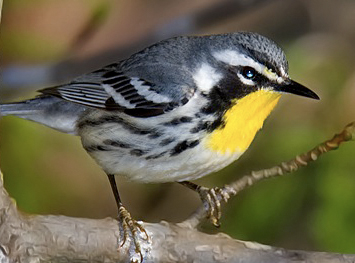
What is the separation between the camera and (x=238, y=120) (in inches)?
119

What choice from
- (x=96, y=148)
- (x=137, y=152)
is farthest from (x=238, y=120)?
(x=96, y=148)

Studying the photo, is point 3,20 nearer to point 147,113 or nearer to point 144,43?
point 144,43

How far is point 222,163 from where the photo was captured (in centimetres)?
311

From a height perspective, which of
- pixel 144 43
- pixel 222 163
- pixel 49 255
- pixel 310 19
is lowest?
pixel 49 255

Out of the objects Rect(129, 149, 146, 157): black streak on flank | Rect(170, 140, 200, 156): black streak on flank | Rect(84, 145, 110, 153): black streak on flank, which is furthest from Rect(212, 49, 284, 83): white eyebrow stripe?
Rect(84, 145, 110, 153): black streak on flank

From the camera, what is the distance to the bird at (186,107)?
3000mm

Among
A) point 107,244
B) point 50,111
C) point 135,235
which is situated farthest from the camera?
point 50,111

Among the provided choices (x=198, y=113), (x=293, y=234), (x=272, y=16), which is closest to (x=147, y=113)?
(x=198, y=113)

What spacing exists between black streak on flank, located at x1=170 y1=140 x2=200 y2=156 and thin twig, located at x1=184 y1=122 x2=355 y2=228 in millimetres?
238

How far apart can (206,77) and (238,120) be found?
0.67ft

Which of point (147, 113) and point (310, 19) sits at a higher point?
point (310, 19)

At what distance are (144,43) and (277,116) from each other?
99 cm

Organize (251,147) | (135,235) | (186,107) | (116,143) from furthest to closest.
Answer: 1. (251,147)
2. (116,143)
3. (186,107)
4. (135,235)

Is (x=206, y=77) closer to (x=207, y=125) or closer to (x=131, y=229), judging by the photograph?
(x=207, y=125)
